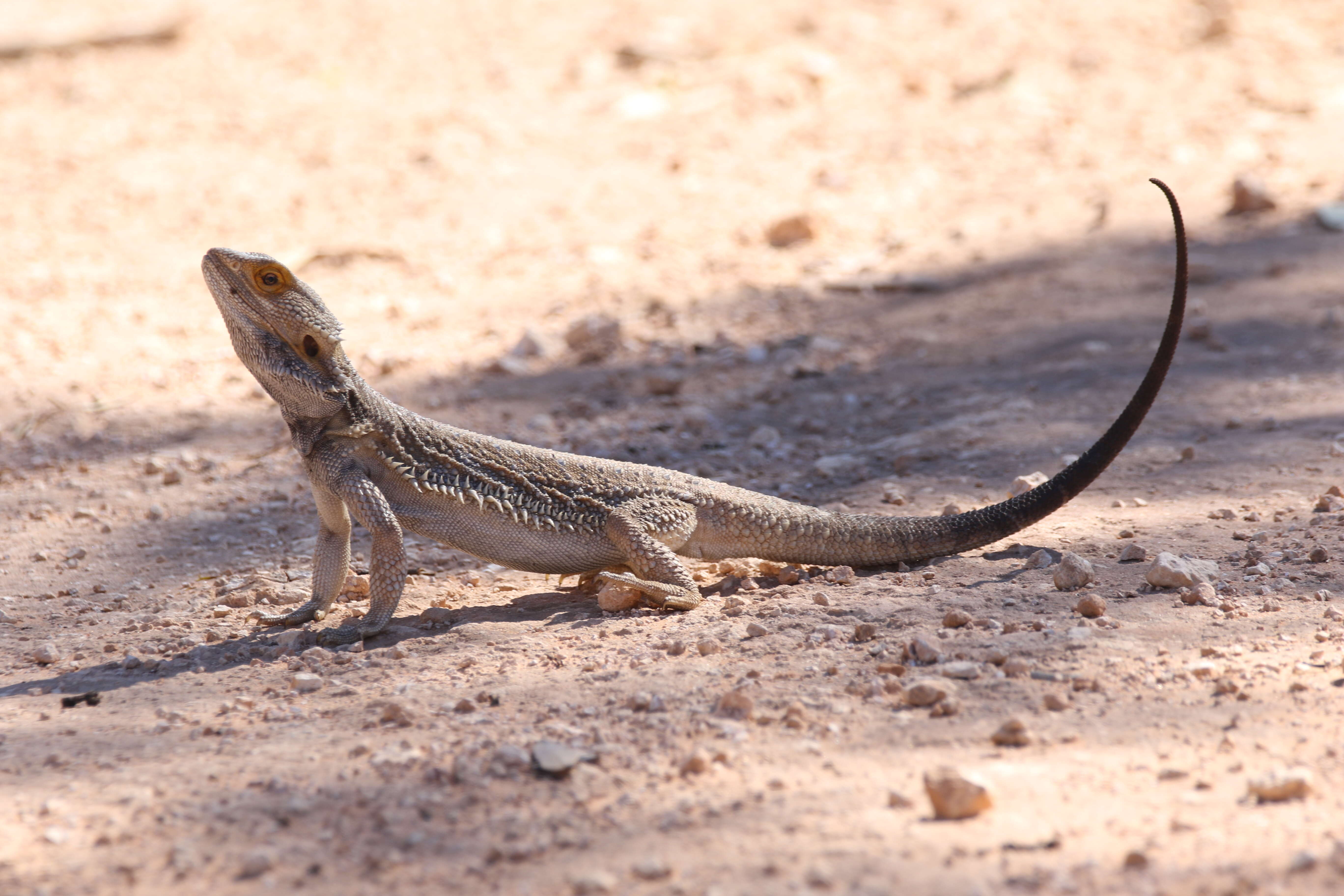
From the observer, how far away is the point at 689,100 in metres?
12.0

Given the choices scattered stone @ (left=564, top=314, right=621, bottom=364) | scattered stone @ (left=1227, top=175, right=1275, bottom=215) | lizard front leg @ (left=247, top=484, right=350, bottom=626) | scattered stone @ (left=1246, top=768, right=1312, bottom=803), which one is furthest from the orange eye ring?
scattered stone @ (left=1227, top=175, right=1275, bottom=215)

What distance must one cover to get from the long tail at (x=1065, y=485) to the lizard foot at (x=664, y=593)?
0.89 metres

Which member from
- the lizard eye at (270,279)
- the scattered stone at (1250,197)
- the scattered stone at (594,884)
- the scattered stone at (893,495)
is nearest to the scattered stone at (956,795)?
the scattered stone at (594,884)

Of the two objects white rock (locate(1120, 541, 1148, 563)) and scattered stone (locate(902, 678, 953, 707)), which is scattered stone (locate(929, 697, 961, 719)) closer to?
scattered stone (locate(902, 678, 953, 707))

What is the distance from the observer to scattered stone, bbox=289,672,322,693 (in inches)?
156

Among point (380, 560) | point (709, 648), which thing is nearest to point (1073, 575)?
point (709, 648)

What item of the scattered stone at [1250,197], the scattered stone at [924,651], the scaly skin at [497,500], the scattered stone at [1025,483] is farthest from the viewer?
the scattered stone at [1250,197]

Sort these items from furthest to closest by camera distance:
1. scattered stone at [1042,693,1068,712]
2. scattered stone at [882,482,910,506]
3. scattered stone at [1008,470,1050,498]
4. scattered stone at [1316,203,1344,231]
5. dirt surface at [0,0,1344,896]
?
scattered stone at [1316,203,1344,231]
scattered stone at [882,482,910,506]
scattered stone at [1008,470,1050,498]
scattered stone at [1042,693,1068,712]
dirt surface at [0,0,1344,896]

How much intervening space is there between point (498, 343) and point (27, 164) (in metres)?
5.90

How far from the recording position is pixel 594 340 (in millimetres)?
8219

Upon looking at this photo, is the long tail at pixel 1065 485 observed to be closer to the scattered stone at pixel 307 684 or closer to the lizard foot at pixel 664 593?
the lizard foot at pixel 664 593

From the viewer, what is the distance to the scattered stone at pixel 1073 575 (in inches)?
171

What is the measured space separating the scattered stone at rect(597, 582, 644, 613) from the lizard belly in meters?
0.21

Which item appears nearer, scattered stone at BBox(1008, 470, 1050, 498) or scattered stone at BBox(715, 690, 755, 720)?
scattered stone at BBox(715, 690, 755, 720)
